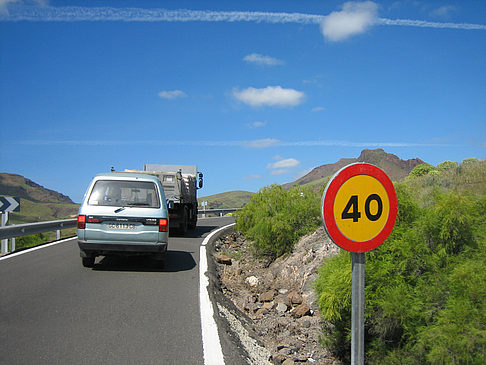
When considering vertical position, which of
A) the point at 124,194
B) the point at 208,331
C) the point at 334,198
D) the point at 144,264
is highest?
the point at 124,194

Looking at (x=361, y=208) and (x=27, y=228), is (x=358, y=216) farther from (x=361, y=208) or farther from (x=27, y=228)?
(x=27, y=228)

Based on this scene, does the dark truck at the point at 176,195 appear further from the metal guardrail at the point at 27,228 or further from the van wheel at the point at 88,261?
the van wheel at the point at 88,261

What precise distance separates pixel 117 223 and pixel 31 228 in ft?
20.6

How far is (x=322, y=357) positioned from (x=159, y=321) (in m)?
2.19

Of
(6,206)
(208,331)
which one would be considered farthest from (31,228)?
(208,331)

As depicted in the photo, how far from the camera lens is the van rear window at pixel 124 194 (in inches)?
377

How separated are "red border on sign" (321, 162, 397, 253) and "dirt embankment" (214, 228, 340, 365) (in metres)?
2.46

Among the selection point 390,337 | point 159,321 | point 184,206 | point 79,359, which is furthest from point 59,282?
point 184,206

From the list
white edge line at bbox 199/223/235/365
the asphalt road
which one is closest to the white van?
the asphalt road

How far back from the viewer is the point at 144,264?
1070 cm

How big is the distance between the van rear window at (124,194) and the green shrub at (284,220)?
369 centimetres

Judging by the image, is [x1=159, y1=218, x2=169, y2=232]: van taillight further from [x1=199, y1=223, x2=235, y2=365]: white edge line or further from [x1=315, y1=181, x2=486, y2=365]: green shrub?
[x1=315, y1=181, x2=486, y2=365]: green shrub

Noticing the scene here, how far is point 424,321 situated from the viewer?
4.42 metres

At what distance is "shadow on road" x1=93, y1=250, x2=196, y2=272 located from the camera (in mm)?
9945
